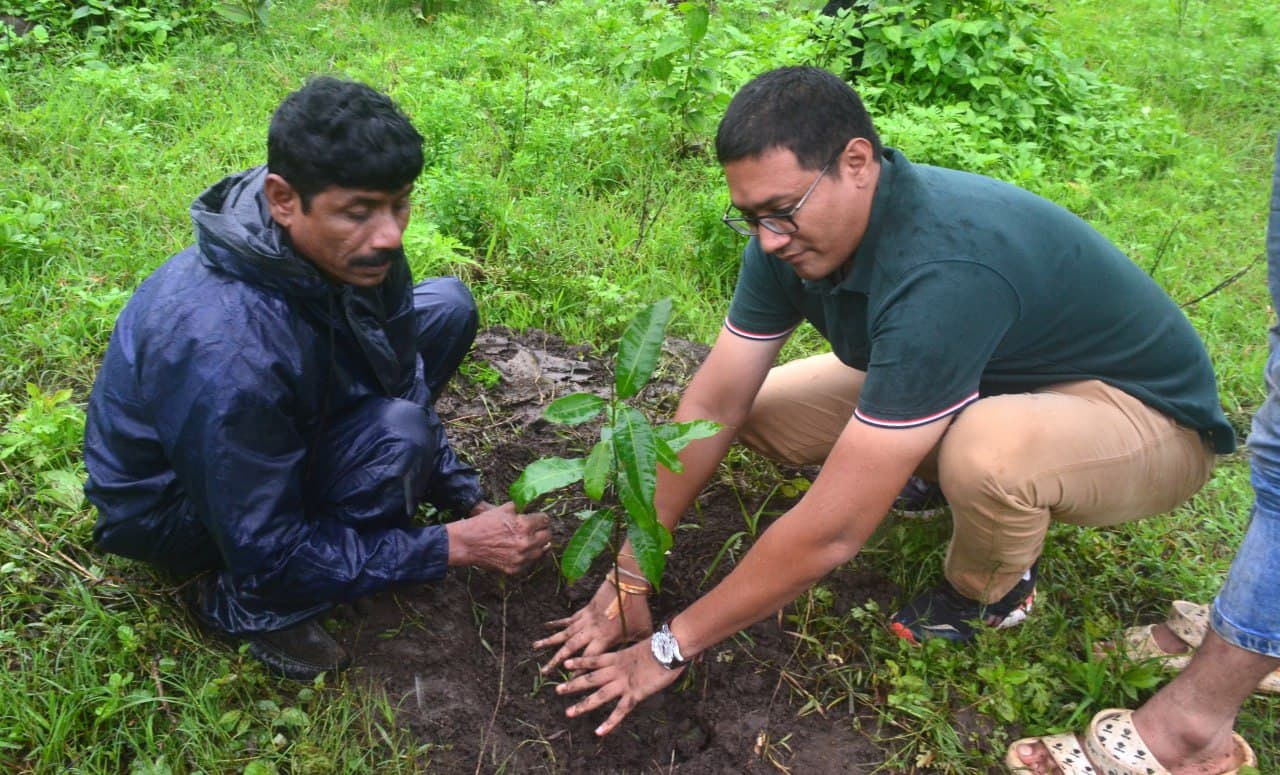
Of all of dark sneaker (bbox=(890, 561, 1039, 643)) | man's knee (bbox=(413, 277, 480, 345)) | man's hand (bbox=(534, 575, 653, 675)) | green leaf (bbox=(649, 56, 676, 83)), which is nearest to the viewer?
man's hand (bbox=(534, 575, 653, 675))

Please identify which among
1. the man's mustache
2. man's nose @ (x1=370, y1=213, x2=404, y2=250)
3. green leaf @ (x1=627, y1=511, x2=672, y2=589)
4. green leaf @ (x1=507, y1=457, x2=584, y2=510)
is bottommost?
green leaf @ (x1=627, y1=511, x2=672, y2=589)

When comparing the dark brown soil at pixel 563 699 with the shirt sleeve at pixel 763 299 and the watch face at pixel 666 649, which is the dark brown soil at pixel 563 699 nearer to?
the watch face at pixel 666 649

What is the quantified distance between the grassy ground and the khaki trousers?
0.29 m

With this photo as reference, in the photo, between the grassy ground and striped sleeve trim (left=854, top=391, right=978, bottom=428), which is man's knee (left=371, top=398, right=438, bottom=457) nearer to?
the grassy ground

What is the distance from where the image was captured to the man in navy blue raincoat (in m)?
1.94

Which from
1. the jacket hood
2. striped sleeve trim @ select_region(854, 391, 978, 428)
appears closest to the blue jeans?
striped sleeve trim @ select_region(854, 391, 978, 428)

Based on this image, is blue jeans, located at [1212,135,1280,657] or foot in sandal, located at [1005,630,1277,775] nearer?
blue jeans, located at [1212,135,1280,657]

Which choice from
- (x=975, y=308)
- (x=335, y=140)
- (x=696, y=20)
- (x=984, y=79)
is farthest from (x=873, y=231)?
(x=984, y=79)

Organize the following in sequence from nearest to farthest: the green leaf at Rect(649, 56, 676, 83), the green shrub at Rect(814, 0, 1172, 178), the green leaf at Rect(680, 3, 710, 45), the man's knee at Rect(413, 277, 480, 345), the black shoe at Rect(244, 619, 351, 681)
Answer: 1. the black shoe at Rect(244, 619, 351, 681)
2. the man's knee at Rect(413, 277, 480, 345)
3. the green leaf at Rect(680, 3, 710, 45)
4. the green leaf at Rect(649, 56, 676, 83)
5. the green shrub at Rect(814, 0, 1172, 178)

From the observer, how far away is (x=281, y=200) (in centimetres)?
202

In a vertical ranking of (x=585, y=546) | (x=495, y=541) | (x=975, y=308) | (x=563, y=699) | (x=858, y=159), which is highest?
(x=858, y=159)

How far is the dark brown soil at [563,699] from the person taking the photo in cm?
226

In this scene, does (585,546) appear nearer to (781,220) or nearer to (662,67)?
(781,220)

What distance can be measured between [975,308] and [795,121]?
521 millimetres
